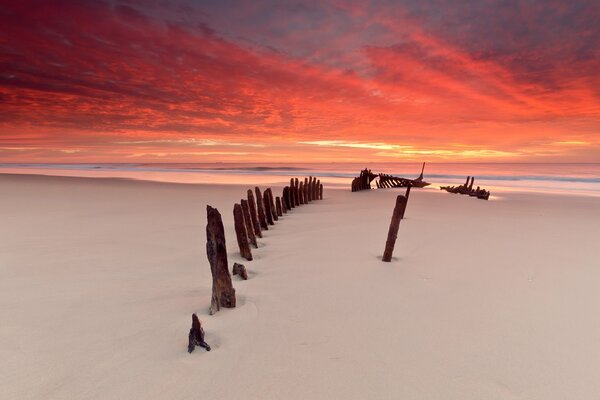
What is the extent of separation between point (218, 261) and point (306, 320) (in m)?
1.22

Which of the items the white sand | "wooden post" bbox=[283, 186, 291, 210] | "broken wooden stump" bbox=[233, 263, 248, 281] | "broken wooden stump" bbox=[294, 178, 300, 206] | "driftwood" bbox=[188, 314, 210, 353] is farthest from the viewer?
"broken wooden stump" bbox=[294, 178, 300, 206]

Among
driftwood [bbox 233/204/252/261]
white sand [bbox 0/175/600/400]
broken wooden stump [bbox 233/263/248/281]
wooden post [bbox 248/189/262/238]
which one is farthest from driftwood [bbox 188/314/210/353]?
wooden post [bbox 248/189/262/238]

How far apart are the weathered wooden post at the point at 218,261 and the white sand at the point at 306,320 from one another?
171mm

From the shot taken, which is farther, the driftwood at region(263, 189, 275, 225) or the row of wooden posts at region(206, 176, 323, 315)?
the driftwood at region(263, 189, 275, 225)

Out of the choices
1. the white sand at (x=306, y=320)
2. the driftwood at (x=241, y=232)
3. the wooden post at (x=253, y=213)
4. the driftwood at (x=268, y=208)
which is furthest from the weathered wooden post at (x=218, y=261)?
the driftwood at (x=268, y=208)

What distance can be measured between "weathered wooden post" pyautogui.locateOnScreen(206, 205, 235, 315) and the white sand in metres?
0.17

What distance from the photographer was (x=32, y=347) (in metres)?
3.70

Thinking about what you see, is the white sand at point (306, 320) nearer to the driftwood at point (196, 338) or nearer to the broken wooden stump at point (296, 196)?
the driftwood at point (196, 338)

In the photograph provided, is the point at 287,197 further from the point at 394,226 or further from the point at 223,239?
the point at 223,239

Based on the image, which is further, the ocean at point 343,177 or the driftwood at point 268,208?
the ocean at point 343,177

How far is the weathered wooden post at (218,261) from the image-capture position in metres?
4.48

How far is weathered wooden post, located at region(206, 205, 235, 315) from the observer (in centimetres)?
448

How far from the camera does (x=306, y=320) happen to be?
436 cm

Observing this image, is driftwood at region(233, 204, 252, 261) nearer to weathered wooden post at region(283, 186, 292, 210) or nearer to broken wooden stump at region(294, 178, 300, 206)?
weathered wooden post at region(283, 186, 292, 210)
